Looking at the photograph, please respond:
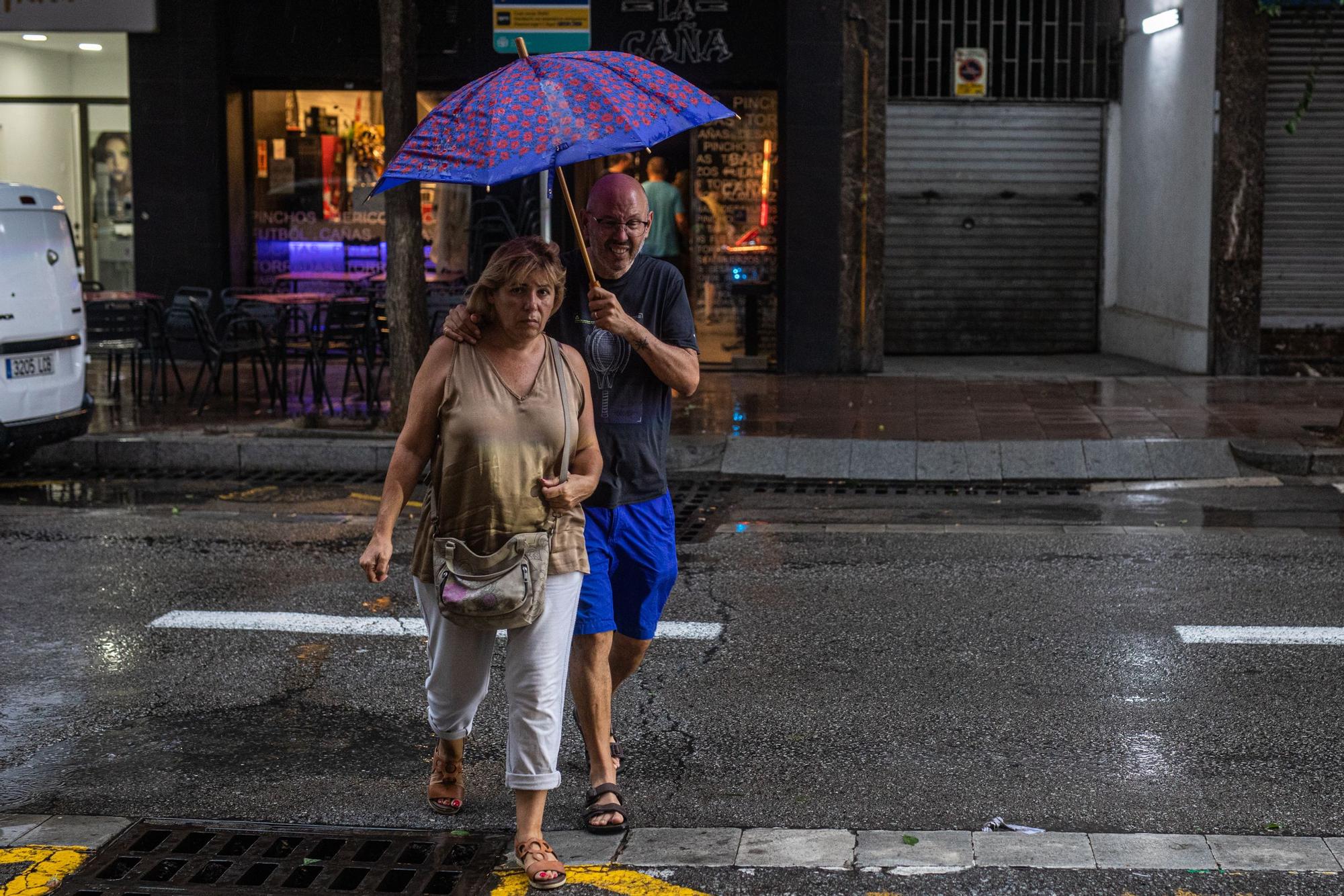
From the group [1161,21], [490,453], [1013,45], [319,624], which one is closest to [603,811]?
[490,453]

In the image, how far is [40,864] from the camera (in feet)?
14.2

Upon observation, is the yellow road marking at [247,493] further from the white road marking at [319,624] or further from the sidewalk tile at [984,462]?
the sidewalk tile at [984,462]

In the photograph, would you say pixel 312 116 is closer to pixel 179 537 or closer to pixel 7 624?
pixel 179 537

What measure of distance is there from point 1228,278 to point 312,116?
921 centimetres

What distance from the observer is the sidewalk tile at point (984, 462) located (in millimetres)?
10703

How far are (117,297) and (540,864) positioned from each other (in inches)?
418

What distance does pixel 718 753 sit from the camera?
5.27 metres

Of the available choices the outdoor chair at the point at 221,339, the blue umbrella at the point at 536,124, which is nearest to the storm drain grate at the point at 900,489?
the outdoor chair at the point at 221,339

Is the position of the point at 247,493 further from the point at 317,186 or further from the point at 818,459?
the point at 317,186

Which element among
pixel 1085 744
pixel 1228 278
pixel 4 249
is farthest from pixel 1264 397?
pixel 4 249

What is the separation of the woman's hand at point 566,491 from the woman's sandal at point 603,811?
0.88 m

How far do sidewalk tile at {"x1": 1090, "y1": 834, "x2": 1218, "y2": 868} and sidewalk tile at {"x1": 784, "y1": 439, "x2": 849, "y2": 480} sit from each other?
6.45 meters

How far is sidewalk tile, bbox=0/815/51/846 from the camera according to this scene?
177 inches

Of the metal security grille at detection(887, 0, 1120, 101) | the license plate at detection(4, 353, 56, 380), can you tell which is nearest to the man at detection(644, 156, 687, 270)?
the metal security grille at detection(887, 0, 1120, 101)
